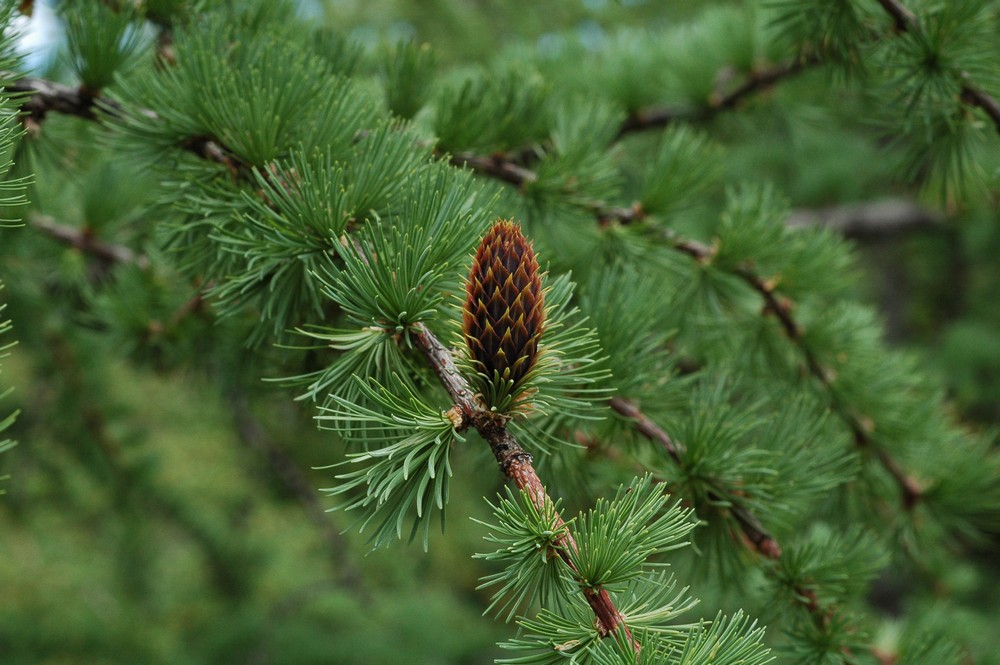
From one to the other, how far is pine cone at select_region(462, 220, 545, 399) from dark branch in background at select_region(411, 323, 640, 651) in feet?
0.09

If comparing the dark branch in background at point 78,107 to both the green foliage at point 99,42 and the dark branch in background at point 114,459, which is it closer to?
the green foliage at point 99,42

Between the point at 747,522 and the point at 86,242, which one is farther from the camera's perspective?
the point at 86,242

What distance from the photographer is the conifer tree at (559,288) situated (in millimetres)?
581

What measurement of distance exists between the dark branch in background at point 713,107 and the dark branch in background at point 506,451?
2.74 feet

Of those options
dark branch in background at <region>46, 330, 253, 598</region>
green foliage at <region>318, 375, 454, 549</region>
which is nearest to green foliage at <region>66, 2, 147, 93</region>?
green foliage at <region>318, 375, 454, 549</region>

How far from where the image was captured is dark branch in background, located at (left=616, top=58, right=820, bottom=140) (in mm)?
1296

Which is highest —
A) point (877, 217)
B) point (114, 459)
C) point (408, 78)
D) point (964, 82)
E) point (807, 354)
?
point (964, 82)

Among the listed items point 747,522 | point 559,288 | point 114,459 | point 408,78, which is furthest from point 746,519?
point 114,459

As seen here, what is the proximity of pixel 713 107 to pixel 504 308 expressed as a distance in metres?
0.96

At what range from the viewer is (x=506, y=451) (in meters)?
0.58

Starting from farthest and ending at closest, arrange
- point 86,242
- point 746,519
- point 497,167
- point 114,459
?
1. point 114,459
2. point 86,242
3. point 497,167
4. point 746,519

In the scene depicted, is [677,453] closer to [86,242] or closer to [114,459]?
[86,242]

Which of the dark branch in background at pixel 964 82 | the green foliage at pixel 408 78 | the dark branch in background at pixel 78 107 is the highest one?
the dark branch in background at pixel 964 82

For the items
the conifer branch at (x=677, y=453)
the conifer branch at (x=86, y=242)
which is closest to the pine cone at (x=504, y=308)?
the conifer branch at (x=677, y=453)
